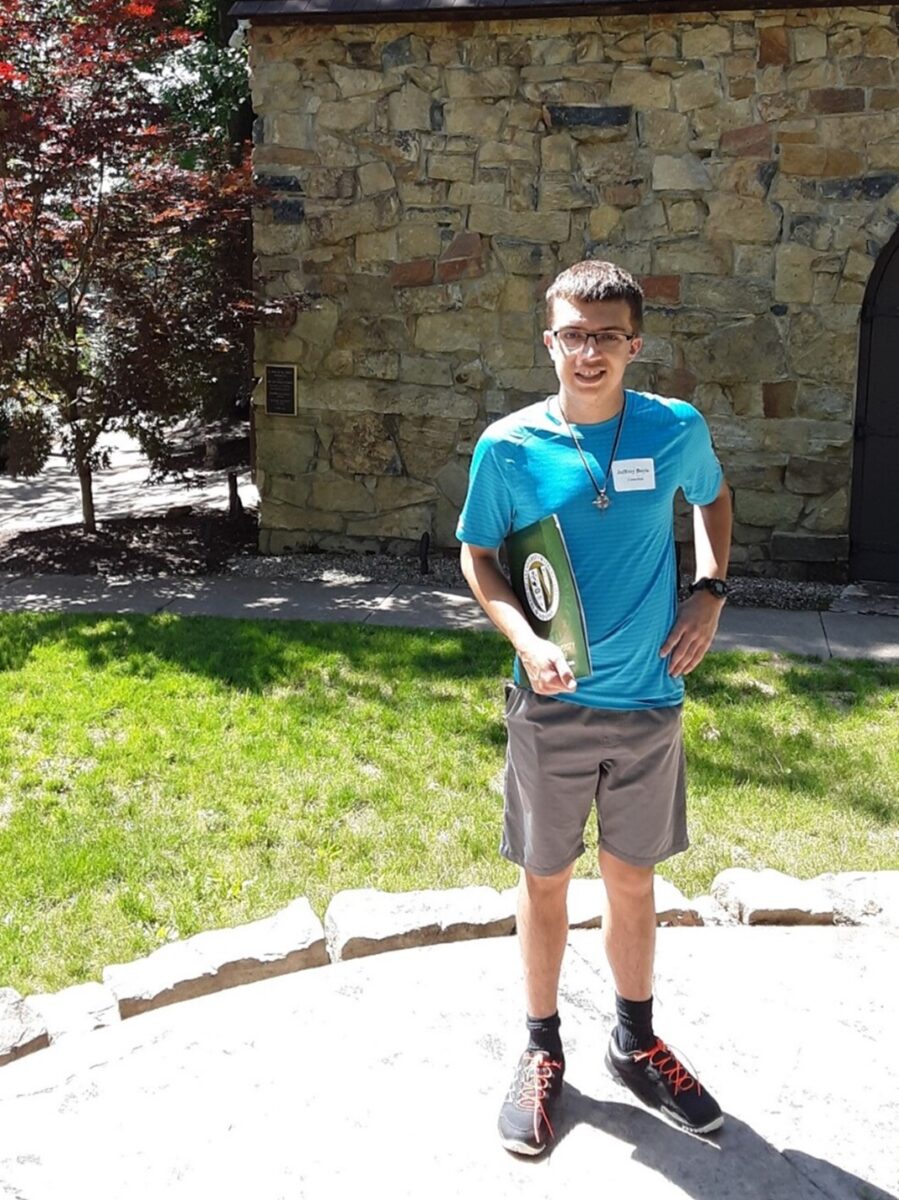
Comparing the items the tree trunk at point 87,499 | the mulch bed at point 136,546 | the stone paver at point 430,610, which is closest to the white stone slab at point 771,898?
the stone paver at point 430,610

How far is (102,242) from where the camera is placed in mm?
7977

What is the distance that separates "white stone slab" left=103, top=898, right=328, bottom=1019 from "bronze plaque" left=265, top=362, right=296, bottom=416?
5488 mm

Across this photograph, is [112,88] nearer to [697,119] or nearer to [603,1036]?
[697,119]

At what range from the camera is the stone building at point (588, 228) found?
7.52 metres

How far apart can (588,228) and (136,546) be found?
11.9ft

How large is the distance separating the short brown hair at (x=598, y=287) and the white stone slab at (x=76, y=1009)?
2.01 metres

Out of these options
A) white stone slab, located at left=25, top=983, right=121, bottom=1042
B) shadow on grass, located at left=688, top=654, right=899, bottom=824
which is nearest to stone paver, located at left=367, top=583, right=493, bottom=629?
shadow on grass, located at left=688, top=654, right=899, bottom=824

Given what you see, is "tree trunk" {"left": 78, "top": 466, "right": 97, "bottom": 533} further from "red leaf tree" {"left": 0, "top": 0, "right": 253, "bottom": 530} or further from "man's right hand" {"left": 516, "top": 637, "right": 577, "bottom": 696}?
"man's right hand" {"left": 516, "top": 637, "right": 577, "bottom": 696}

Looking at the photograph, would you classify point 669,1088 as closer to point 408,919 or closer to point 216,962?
point 408,919

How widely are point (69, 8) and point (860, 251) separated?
16.8 feet

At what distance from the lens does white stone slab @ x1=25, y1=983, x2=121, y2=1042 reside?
3.15 m

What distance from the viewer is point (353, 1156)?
2.61 m

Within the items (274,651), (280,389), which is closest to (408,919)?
(274,651)

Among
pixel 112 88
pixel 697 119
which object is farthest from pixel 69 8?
pixel 697 119
